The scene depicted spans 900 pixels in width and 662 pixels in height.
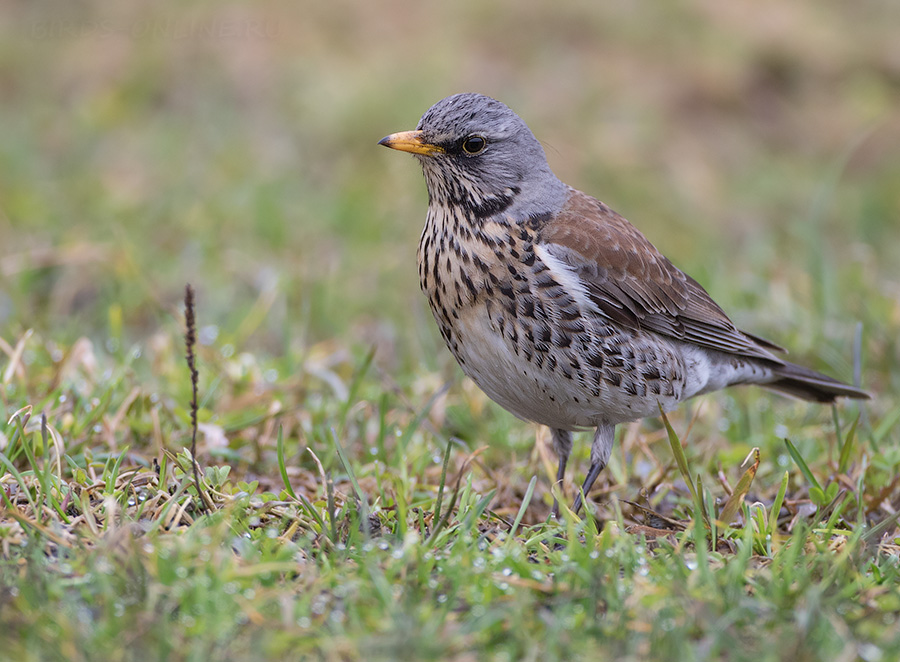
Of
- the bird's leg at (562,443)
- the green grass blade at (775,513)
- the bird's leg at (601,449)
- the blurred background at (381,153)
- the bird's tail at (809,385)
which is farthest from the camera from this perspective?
the blurred background at (381,153)

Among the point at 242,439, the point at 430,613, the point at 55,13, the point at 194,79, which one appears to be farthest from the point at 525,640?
the point at 55,13

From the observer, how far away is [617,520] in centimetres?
397

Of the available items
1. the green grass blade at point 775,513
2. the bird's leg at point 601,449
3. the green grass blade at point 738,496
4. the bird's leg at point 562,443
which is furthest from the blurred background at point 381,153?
the green grass blade at point 738,496

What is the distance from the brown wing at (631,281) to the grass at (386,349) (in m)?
0.57

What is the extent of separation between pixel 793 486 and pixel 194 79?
294 inches

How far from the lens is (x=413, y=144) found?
4.50 meters

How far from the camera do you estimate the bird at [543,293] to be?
4.23m

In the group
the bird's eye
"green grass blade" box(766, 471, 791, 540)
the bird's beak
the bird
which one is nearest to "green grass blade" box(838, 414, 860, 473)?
"green grass blade" box(766, 471, 791, 540)

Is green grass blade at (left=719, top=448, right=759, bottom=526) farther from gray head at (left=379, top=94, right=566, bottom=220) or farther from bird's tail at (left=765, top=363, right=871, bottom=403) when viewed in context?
gray head at (left=379, top=94, right=566, bottom=220)

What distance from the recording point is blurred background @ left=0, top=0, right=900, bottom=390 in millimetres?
6800

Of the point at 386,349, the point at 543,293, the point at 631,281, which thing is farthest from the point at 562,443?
the point at 386,349

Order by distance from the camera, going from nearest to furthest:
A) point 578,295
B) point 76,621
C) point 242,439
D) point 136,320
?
point 76,621
point 578,295
point 242,439
point 136,320

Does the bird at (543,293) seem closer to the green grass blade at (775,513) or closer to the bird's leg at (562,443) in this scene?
the bird's leg at (562,443)

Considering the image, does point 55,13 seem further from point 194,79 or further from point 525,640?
point 525,640
